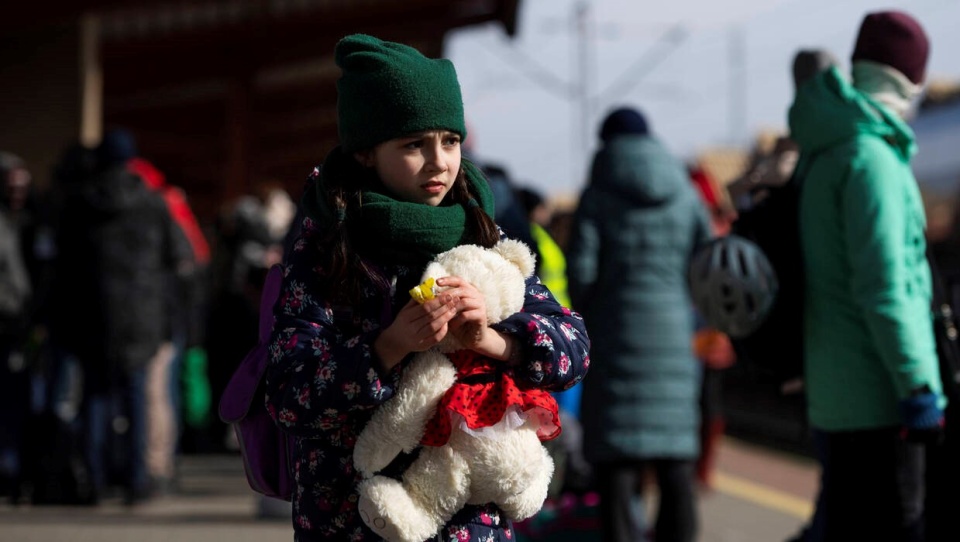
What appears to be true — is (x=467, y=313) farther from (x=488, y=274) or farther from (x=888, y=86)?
(x=888, y=86)

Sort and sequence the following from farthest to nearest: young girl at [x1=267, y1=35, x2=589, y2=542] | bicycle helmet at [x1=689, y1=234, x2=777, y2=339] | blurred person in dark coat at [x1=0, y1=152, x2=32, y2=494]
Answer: blurred person in dark coat at [x1=0, y1=152, x2=32, y2=494], bicycle helmet at [x1=689, y1=234, x2=777, y2=339], young girl at [x1=267, y1=35, x2=589, y2=542]

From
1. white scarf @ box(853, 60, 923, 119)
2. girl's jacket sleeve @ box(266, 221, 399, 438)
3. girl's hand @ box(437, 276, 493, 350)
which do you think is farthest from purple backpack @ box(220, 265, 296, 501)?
white scarf @ box(853, 60, 923, 119)

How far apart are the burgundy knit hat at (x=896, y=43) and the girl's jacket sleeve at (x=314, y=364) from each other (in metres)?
2.13

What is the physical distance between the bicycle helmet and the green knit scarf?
5.08 ft

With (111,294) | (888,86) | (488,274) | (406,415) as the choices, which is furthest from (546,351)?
(111,294)

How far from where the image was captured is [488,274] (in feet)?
9.09

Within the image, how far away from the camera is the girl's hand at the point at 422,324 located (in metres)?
2.62

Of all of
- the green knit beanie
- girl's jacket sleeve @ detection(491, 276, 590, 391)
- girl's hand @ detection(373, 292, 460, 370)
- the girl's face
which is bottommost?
girl's jacket sleeve @ detection(491, 276, 590, 391)

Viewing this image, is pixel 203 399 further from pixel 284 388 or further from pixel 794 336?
pixel 284 388

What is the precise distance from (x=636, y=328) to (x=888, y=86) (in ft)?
5.61

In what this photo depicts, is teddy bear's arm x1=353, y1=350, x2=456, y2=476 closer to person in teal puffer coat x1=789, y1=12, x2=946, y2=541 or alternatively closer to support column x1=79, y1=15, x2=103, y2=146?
person in teal puffer coat x1=789, y1=12, x2=946, y2=541

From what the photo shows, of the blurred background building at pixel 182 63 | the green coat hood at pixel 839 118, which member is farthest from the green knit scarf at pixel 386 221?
the blurred background building at pixel 182 63

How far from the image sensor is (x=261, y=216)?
372 inches

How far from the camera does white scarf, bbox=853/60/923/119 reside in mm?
4324
